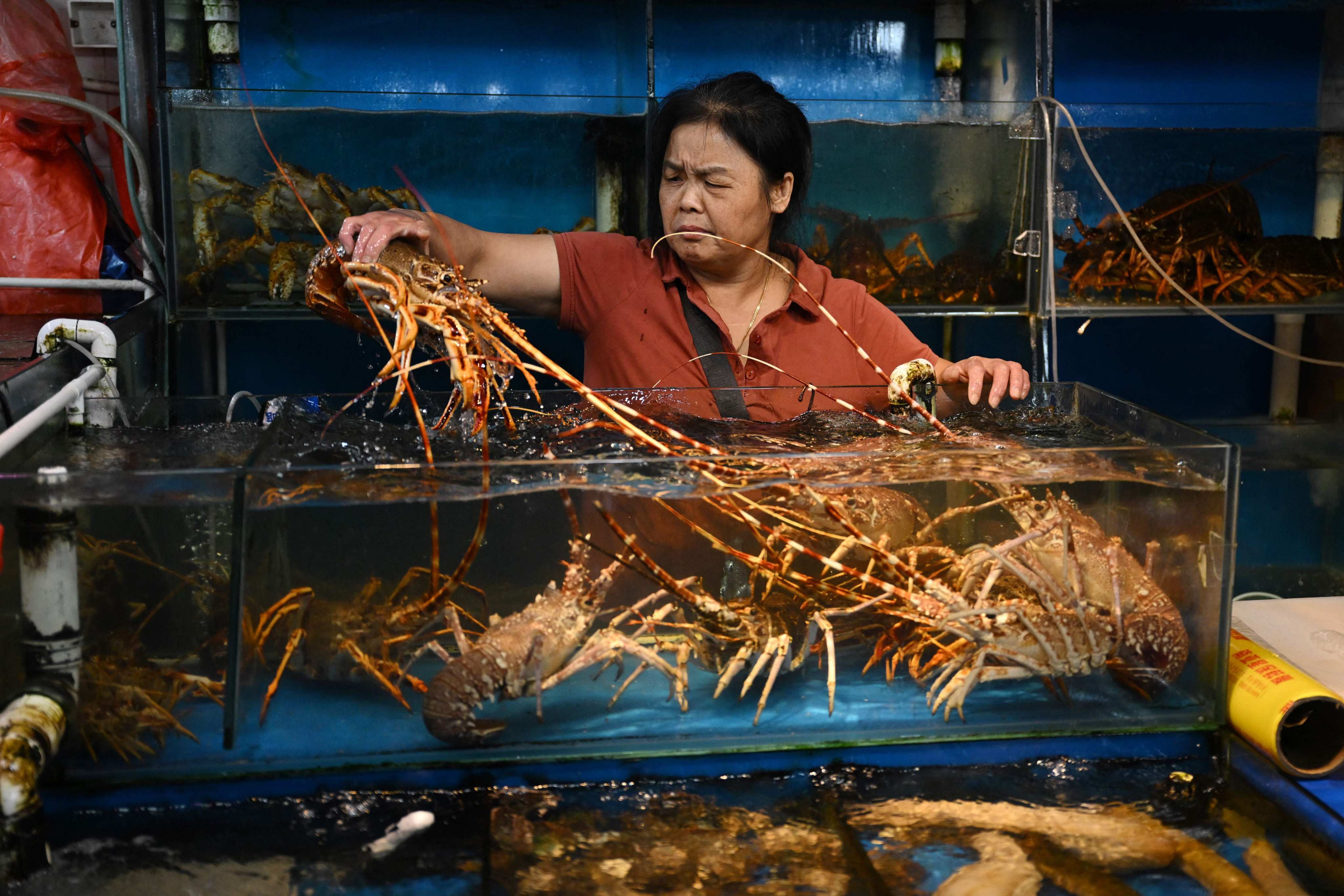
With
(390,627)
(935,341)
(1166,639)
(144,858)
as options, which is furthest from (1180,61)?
(144,858)

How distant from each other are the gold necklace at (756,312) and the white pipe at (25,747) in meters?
1.54

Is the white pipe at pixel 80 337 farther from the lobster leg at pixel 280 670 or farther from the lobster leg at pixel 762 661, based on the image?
the lobster leg at pixel 762 661

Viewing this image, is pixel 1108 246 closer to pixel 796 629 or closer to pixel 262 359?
pixel 796 629

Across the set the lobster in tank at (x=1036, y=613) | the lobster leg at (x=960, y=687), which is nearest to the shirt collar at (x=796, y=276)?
the lobster in tank at (x=1036, y=613)

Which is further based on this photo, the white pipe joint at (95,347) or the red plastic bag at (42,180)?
the red plastic bag at (42,180)

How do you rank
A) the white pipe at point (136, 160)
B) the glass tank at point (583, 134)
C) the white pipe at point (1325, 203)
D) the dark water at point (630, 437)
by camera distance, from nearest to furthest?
1. the dark water at point (630, 437)
2. the white pipe at point (136, 160)
3. the glass tank at point (583, 134)
4. the white pipe at point (1325, 203)

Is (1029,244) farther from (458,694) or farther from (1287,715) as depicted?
(458,694)

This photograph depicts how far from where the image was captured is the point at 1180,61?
3670mm

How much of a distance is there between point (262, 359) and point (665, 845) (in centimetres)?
277

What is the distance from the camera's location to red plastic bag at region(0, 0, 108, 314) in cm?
273

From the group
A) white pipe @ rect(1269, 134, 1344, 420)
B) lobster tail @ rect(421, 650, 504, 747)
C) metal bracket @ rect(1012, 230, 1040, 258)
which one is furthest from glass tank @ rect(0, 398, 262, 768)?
white pipe @ rect(1269, 134, 1344, 420)

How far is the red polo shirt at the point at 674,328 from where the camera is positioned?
2473 millimetres

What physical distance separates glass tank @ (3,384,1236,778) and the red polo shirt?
0.85 metres

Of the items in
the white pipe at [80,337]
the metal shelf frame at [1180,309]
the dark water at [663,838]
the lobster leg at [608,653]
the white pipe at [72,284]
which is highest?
the white pipe at [72,284]
